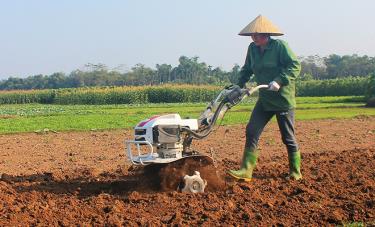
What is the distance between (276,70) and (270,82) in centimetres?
21

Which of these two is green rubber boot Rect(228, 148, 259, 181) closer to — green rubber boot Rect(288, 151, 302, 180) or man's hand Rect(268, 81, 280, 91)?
green rubber boot Rect(288, 151, 302, 180)

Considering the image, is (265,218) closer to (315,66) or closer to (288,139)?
(288,139)

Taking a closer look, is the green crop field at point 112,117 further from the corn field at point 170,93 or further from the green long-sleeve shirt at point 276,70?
the corn field at point 170,93

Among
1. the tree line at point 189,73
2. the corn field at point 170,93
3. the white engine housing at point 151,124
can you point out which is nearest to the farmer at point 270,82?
the white engine housing at point 151,124

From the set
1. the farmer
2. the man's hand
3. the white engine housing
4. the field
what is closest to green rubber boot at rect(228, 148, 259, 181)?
the farmer

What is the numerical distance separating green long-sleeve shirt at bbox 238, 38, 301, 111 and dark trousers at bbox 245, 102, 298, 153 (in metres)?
0.12

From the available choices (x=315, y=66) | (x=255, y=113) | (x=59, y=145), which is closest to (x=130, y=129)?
(x=59, y=145)

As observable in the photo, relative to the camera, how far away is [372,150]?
10.8 m

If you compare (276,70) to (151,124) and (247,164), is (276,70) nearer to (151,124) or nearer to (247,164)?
(247,164)

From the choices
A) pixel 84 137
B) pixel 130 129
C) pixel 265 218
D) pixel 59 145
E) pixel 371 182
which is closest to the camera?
pixel 265 218

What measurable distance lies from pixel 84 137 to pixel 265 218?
10456 mm

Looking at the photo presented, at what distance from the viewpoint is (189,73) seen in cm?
10112

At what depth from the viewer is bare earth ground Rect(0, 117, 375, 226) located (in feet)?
18.9

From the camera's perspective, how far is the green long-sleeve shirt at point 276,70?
755 centimetres
